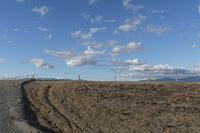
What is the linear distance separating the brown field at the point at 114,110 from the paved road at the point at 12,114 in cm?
119

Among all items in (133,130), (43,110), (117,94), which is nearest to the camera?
(133,130)

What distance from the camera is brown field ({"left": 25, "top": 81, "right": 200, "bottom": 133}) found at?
89.3 ft

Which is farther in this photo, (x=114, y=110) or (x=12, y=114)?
(x=114, y=110)

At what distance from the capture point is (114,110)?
1294 inches

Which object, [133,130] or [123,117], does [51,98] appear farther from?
[133,130]

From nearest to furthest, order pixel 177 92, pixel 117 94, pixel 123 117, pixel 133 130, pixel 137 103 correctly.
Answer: pixel 133 130
pixel 123 117
pixel 137 103
pixel 117 94
pixel 177 92

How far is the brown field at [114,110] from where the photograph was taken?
27.2m

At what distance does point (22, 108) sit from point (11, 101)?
4165 millimetres

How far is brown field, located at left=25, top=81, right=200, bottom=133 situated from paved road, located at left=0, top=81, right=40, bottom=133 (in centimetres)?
119

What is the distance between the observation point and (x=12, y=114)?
1196 inches

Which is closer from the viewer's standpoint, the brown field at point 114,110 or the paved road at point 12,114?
the paved road at point 12,114

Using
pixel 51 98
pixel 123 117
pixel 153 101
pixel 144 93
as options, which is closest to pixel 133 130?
pixel 123 117

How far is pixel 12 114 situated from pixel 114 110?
755 cm

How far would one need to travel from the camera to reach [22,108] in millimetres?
32750
